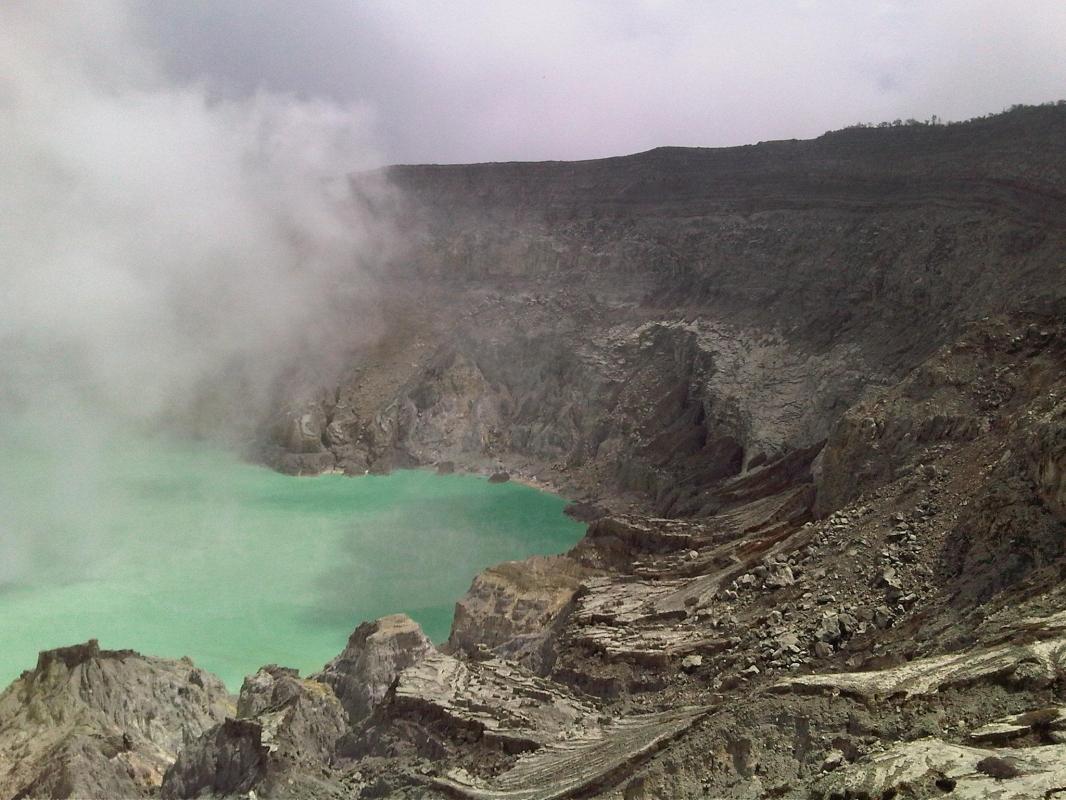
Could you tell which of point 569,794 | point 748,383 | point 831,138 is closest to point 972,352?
point 748,383

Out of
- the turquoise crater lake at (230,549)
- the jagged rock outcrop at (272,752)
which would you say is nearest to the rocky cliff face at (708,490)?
the jagged rock outcrop at (272,752)

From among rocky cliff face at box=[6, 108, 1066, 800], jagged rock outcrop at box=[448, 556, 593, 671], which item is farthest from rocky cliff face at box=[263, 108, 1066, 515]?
jagged rock outcrop at box=[448, 556, 593, 671]

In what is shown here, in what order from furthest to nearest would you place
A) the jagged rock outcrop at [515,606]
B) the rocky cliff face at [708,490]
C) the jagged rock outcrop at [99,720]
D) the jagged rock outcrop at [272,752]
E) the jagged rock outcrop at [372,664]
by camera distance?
1. the jagged rock outcrop at [515,606]
2. the jagged rock outcrop at [372,664]
3. the jagged rock outcrop at [99,720]
4. the jagged rock outcrop at [272,752]
5. the rocky cliff face at [708,490]

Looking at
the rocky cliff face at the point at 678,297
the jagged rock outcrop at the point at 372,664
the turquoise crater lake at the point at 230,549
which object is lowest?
the jagged rock outcrop at the point at 372,664

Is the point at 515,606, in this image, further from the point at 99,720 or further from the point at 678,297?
the point at 678,297

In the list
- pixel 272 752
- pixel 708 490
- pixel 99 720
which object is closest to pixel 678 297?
pixel 708 490

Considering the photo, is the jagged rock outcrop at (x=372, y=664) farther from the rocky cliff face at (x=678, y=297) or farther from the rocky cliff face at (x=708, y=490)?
the rocky cliff face at (x=678, y=297)
